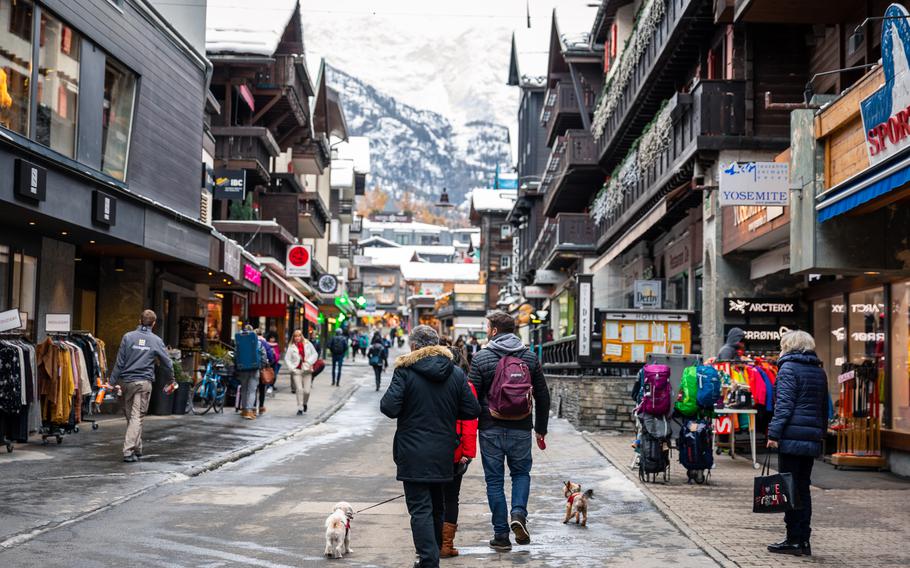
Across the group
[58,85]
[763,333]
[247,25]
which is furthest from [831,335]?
[247,25]

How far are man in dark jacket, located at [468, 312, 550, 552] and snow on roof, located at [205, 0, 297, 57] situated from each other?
29593 mm

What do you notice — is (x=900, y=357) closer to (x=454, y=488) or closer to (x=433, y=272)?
(x=454, y=488)

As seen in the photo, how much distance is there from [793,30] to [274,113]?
25430 millimetres

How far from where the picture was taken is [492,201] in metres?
86.4

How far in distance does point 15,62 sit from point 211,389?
9.47 meters

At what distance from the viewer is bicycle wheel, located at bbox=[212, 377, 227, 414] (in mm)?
23969

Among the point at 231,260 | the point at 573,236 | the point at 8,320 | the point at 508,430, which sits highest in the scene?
the point at 573,236

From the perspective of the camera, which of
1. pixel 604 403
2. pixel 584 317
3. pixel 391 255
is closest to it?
pixel 604 403

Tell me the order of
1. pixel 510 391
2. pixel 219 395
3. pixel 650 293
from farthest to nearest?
pixel 650 293 < pixel 219 395 < pixel 510 391

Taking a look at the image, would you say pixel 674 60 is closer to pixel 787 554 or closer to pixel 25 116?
pixel 25 116

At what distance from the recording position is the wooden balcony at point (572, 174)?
38875mm

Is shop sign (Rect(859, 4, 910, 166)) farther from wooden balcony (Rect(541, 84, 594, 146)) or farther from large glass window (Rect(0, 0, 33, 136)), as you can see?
wooden balcony (Rect(541, 84, 594, 146))

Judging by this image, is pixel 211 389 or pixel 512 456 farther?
pixel 211 389

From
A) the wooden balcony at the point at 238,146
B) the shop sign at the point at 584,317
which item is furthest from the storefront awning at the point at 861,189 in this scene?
the wooden balcony at the point at 238,146
